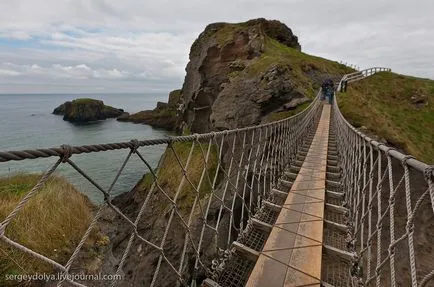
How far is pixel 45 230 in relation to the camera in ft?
12.3

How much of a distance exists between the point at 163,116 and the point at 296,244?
61583 mm

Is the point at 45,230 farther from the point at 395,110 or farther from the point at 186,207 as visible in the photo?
the point at 395,110

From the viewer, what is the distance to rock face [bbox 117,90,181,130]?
60094mm

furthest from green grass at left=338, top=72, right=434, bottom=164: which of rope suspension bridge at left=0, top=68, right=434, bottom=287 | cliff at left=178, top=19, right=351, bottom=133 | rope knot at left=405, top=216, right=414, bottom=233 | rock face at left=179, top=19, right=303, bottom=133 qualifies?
rope knot at left=405, top=216, right=414, bottom=233

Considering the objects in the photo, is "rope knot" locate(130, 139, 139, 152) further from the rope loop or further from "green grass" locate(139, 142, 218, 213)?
"green grass" locate(139, 142, 218, 213)

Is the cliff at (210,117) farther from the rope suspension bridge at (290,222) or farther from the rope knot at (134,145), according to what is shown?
the rope knot at (134,145)

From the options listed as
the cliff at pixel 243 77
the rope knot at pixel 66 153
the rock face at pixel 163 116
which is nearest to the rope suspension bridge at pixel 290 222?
the rope knot at pixel 66 153

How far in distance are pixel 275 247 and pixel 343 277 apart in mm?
718

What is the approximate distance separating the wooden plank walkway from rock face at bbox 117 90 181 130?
5214 centimetres

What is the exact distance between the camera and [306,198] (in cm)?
445

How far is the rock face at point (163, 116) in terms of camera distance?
197 ft

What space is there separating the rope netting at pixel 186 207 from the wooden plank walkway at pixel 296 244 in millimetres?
467

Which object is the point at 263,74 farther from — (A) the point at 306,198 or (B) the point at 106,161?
(B) the point at 106,161

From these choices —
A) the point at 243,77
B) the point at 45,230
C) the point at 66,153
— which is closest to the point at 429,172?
the point at 66,153
